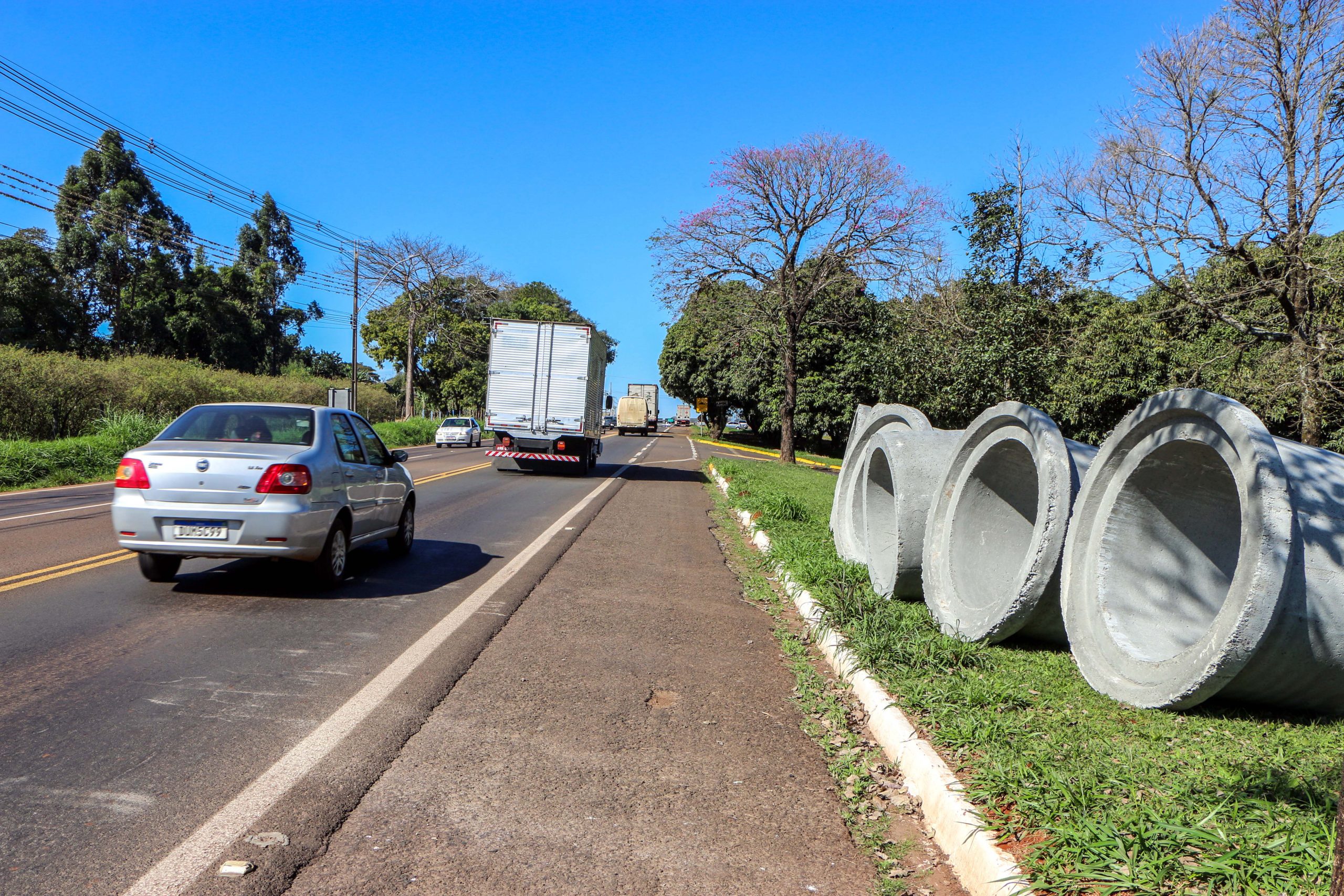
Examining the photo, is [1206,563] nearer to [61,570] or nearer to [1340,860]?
[1340,860]

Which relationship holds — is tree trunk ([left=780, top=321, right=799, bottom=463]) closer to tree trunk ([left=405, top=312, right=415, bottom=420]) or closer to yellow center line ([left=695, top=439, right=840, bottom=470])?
yellow center line ([left=695, top=439, right=840, bottom=470])

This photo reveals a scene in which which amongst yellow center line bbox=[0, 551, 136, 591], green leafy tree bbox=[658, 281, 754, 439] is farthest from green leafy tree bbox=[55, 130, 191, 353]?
yellow center line bbox=[0, 551, 136, 591]

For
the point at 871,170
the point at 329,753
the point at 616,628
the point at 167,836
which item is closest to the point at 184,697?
the point at 329,753

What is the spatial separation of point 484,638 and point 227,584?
3.02m

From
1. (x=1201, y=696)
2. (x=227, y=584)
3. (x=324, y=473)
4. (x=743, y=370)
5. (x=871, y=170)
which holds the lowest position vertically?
(x=227, y=584)

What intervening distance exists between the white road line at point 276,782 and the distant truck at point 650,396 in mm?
73466

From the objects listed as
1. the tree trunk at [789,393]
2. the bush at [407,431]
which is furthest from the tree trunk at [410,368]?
the tree trunk at [789,393]

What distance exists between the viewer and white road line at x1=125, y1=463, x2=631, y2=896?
10.5 feet

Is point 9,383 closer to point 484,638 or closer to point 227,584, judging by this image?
point 227,584

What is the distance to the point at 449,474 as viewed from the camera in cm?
2289

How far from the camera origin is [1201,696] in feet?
14.8

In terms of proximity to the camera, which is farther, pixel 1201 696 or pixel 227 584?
pixel 227 584

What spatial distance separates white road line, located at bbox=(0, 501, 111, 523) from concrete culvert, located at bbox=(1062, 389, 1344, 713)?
12.8 metres

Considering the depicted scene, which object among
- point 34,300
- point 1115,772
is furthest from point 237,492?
point 34,300
